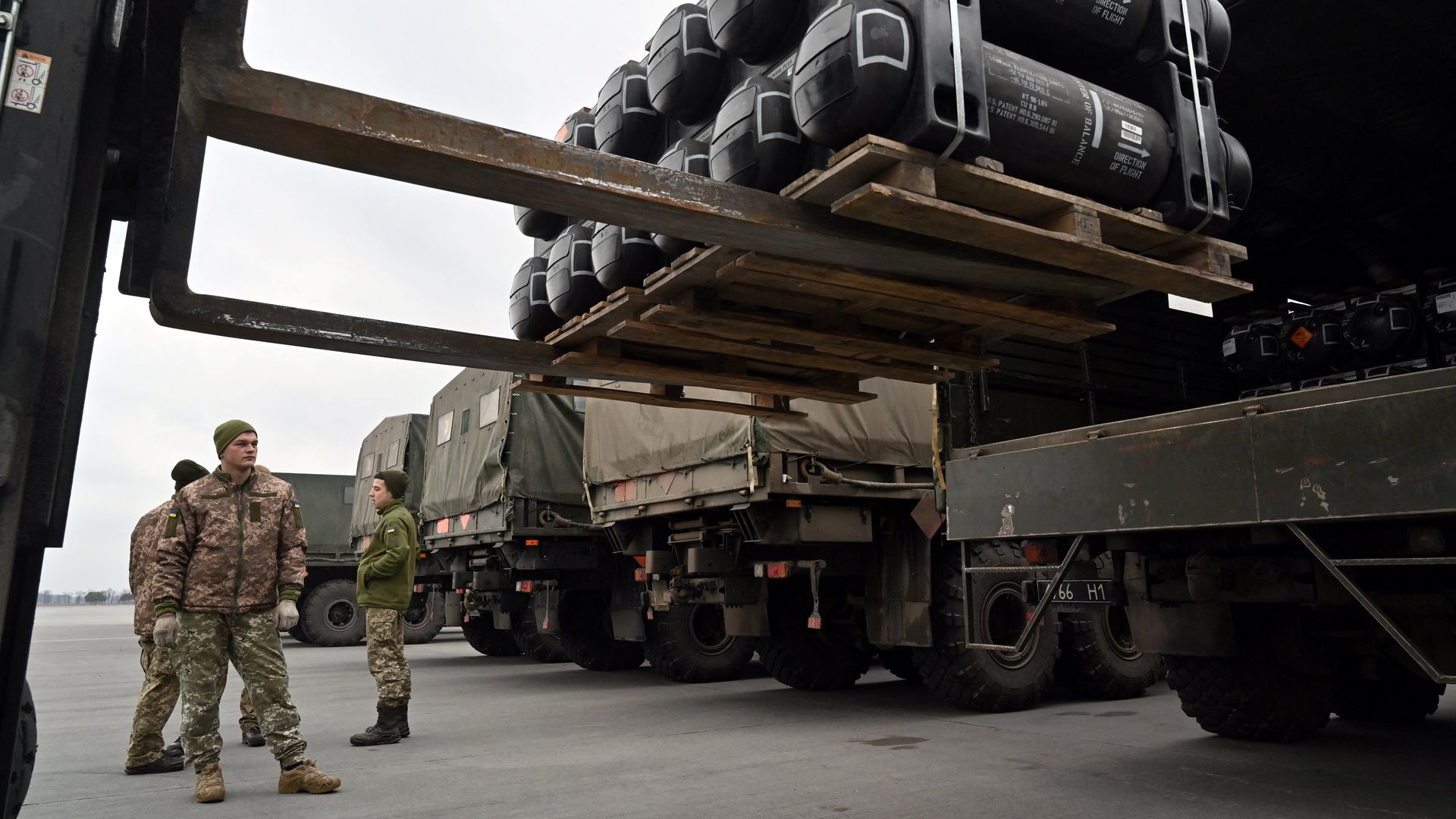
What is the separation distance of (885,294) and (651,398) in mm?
1764

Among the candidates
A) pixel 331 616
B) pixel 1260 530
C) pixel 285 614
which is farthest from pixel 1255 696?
pixel 331 616

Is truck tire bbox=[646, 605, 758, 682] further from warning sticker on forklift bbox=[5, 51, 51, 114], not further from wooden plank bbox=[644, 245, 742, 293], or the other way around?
warning sticker on forklift bbox=[5, 51, 51, 114]

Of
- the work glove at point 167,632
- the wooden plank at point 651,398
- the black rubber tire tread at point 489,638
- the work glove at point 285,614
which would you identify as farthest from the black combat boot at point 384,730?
the black rubber tire tread at point 489,638

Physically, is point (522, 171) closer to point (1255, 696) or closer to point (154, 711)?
point (154, 711)

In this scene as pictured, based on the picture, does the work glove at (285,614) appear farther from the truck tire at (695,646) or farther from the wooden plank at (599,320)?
the truck tire at (695,646)

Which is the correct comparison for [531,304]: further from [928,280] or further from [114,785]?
[114,785]

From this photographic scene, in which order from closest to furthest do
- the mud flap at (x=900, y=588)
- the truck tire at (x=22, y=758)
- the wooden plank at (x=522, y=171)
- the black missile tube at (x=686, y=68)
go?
1. the wooden plank at (x=522, y=171)
2. the truck tire at (x=22, y=758)
3. the black missile tube at (x=686, y=68)
4. the mud flap at (x=900, y=588)

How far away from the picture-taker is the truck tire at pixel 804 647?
8.49 meters

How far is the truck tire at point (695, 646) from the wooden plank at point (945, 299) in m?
6.22

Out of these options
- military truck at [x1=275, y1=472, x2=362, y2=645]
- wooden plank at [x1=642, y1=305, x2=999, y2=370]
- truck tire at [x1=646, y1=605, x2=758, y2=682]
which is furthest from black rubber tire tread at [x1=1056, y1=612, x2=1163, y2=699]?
military truck at [x1=275, y1=472, x2=362, y2=645]

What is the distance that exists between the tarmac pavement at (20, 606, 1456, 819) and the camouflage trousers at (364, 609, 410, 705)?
378 mm

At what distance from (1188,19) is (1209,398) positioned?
472 cm

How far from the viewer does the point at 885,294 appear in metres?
3.51

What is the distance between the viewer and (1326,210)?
28.9ft
